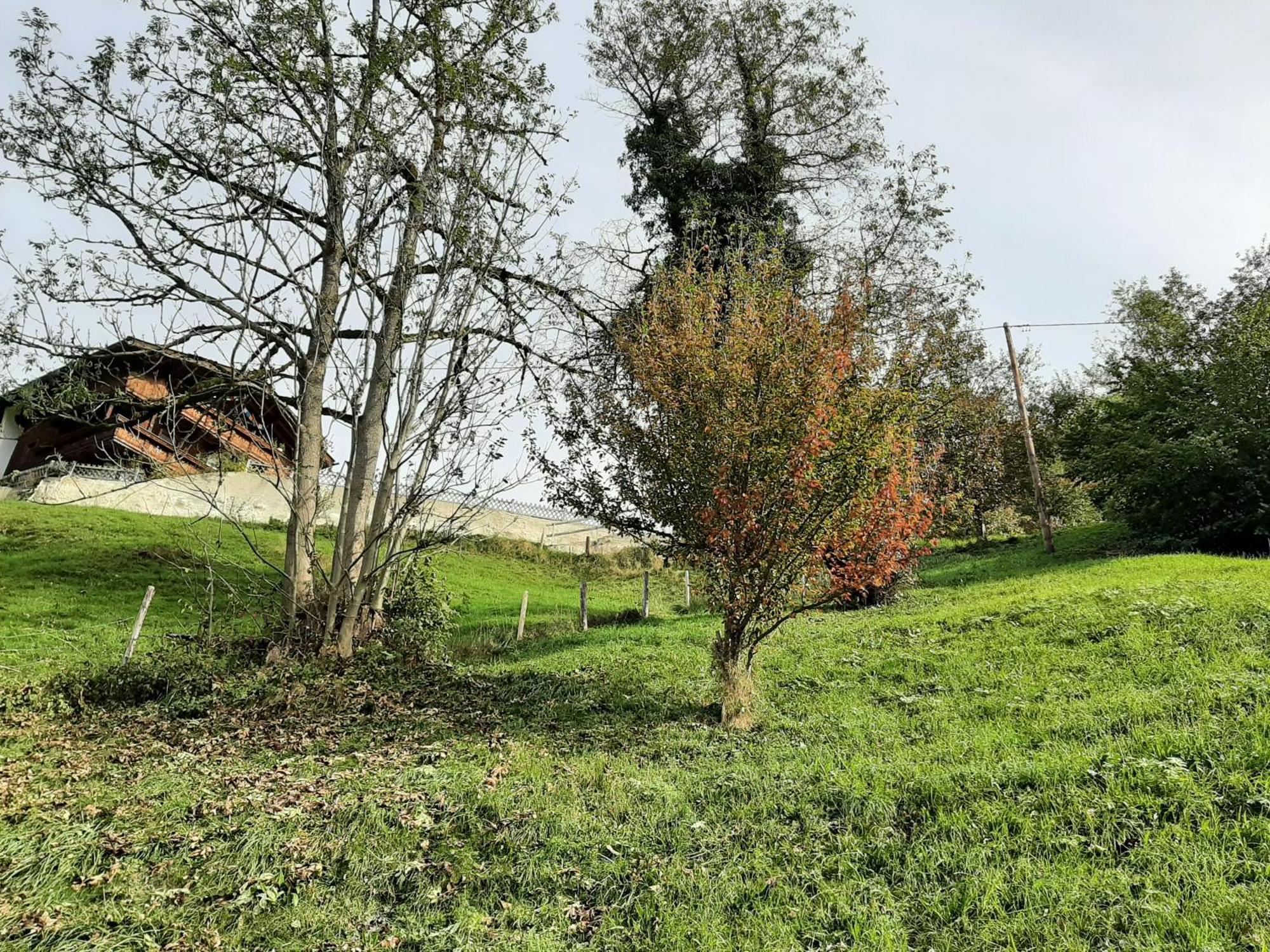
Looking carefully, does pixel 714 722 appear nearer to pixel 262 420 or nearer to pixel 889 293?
pixel 262 420

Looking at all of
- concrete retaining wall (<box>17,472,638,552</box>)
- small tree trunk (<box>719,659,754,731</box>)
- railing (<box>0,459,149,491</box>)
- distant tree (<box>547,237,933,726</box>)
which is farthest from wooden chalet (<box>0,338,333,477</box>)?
railing (<box>0,459,149,491</box>)

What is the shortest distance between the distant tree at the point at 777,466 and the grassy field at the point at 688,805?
1450 mm

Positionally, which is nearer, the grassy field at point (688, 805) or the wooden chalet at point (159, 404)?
the grassy field at point (688, 805)

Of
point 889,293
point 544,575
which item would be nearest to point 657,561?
point 544,575

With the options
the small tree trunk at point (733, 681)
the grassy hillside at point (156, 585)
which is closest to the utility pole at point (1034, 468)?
the grassy hillside at point (156, 585)

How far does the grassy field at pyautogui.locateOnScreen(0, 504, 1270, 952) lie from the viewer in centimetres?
425

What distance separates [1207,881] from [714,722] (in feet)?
17.1

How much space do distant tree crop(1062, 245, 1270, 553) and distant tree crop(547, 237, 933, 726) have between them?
13143mm

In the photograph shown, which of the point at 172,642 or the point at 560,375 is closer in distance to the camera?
the point at 172,642

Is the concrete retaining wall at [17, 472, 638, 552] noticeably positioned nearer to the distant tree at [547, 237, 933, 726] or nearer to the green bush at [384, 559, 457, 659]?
the green bush at [384, 559, 457, 659]

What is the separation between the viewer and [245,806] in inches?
231

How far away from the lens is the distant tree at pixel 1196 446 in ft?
58.5

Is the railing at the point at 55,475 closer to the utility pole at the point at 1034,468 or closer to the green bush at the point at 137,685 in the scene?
the green bush at the point at 137,685

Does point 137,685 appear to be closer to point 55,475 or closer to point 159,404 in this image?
point 159,404
